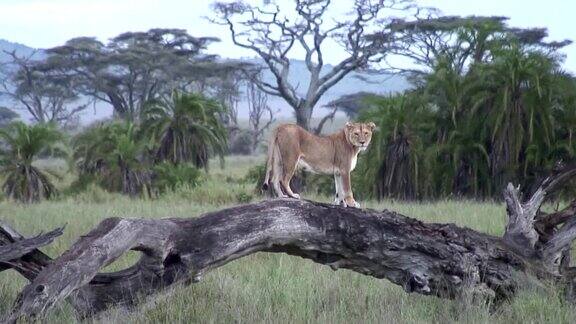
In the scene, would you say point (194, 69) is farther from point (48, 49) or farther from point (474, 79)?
point (474, 79)

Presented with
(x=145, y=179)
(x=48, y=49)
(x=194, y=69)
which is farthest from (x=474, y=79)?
(x=48, y=49)

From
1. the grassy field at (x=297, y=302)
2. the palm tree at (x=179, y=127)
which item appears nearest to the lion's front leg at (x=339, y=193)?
the grassy field at (x=297, y=302)

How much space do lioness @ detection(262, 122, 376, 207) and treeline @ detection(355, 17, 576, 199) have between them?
931 centimetres

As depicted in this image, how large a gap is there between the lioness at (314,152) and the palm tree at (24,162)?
452 inches

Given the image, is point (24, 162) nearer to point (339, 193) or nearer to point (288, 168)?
point (288, 168)

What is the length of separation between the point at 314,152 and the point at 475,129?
35.0ft

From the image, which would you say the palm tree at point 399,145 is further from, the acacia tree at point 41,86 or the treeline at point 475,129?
the acacia tree at point 41,86

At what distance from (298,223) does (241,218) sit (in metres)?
0.41

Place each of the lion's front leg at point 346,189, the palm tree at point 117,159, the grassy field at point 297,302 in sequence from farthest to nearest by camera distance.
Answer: the palm tree at point 117,159 < the lion's front leg at point 346,189 < the grassy field at point 297,302

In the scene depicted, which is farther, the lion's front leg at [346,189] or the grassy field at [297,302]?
the lion's front leg at [346,189]

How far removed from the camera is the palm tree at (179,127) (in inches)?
1009

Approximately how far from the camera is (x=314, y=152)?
415 inches

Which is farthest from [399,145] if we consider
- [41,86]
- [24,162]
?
[41,86]

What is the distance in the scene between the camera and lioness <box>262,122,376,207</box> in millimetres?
10391
